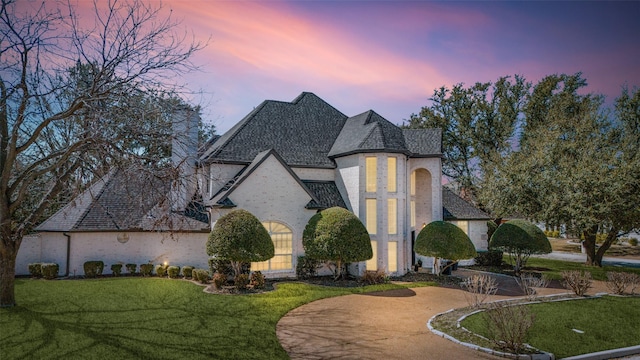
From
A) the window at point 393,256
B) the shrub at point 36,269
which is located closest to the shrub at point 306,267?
the window at point 393,256

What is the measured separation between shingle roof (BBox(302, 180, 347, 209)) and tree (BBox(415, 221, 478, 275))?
589 centimetres

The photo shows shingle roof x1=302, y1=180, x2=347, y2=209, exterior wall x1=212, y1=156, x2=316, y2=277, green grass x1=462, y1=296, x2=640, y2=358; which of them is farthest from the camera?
shingle roof x1=302, y1=180, x2=347, y2=209

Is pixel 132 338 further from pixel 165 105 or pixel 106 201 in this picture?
pixel 106 201

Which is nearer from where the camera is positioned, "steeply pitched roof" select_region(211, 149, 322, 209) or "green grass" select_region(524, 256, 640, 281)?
"steeply pitched roof" select_region(211, 149, 322, 209)

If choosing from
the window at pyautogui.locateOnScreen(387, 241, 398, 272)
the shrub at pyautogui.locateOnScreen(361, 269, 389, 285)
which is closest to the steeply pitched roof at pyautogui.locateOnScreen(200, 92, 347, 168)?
the window at pyautogui.locateOnScreen(387, 241, 398, 272)

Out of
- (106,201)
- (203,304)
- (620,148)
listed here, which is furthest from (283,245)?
(620,148)

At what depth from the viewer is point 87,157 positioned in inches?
495

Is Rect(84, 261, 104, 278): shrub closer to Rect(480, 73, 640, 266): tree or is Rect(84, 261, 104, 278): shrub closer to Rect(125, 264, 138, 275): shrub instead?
Rect(125, 264, 138, 275): shrub

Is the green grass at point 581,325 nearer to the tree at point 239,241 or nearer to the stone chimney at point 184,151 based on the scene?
the tree at point 239,241

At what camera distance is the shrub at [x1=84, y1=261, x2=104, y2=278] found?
2037 centimetres

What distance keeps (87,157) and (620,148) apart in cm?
3418

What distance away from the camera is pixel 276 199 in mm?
22484

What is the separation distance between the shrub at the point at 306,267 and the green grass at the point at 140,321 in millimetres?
3827

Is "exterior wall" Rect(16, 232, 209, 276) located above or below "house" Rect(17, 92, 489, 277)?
below
